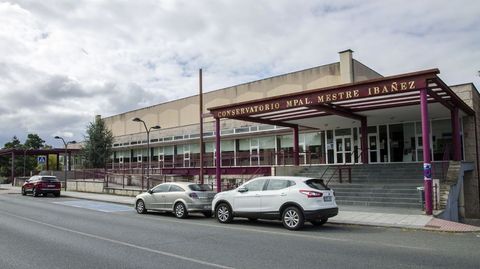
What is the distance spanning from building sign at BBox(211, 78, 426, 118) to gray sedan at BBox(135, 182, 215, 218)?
5478 millimetres

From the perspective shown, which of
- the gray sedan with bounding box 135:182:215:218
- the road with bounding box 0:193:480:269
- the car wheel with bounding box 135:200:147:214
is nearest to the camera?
the road with bounding box 0:193:480:269

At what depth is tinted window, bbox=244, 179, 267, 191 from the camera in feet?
45.7

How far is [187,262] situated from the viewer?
8.09m

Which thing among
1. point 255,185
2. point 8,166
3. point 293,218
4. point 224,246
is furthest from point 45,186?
point 8,166

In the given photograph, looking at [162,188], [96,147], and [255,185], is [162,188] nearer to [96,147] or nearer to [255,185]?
[255,185]

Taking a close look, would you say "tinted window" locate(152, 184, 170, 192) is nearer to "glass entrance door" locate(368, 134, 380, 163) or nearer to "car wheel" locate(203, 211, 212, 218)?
"car wheel" locate(203, 211, 212, 218)

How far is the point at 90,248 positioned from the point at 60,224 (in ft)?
17.5

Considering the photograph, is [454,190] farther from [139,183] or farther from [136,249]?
[139,183]

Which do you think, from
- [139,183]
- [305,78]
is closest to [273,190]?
[305,78]

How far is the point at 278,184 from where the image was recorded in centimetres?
1345

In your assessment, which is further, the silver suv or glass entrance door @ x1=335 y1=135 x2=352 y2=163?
glass entrance door @ x1=335 y1=135 x2=352 y2=163

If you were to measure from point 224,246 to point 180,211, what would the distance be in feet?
23.2

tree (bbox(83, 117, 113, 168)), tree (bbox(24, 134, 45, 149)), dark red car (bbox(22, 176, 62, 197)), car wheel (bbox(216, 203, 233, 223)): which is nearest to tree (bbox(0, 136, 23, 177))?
tree (bbox(24, 134, 45, 149))

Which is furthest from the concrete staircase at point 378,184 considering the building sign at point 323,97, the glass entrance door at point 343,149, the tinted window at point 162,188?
the tinted window at point 162,188
